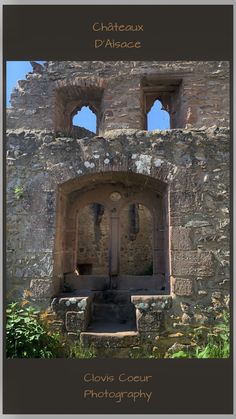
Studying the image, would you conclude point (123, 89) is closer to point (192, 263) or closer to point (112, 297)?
point (192, 263)

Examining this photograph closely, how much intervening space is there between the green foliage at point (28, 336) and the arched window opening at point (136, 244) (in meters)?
7.49

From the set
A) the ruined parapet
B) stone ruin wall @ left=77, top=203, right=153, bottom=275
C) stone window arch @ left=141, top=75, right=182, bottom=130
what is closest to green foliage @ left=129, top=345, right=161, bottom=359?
the ruined parapet

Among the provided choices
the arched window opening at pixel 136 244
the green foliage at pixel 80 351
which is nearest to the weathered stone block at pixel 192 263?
the green foliage at pixel 80 351

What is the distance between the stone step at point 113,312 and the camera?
490 cm

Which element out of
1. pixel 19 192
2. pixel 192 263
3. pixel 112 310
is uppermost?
pixel 19 192

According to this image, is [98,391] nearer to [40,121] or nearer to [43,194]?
[43,194]

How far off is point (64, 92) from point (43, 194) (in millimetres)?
1991

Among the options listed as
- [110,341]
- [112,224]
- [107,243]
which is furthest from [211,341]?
[107,243]

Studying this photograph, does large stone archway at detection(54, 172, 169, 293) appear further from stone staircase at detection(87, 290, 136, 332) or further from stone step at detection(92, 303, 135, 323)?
stone step at detection(92, 303, 135, 323)

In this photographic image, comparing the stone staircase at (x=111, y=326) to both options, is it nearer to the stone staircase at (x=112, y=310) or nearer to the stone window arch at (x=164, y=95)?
the stone staircase at (x=112, y=310)

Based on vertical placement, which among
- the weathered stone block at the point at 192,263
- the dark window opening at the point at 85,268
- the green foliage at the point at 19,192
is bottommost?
the dark window opening at the point at 85,268

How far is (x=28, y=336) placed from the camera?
151 inches

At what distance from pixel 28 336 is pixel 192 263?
2316mm

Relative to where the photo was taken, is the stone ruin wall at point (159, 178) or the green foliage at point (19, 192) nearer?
the stone ruin wall at point (159, 178)
